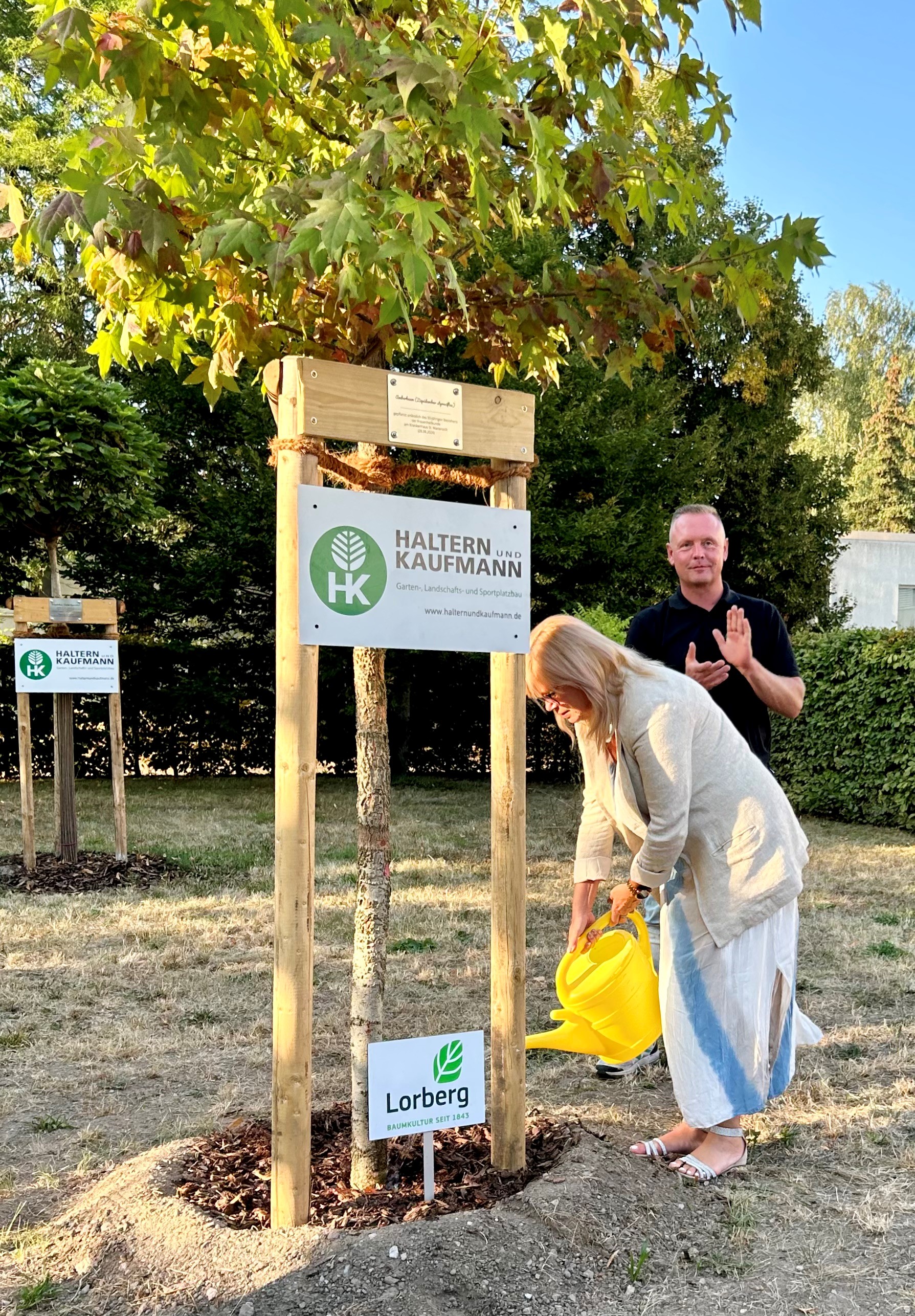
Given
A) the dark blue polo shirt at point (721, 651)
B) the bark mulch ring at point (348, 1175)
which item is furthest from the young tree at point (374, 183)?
the dark blue polo shirt at point (721, 651)

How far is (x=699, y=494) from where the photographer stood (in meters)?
15.6

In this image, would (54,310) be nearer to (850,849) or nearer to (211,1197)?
(850,849)

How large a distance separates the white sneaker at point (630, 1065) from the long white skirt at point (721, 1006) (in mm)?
920

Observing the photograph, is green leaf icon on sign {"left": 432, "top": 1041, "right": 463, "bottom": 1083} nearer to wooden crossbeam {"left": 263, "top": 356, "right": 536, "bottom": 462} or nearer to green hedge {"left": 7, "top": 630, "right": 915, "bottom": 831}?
wooden crossbeam {"left": 263, "top": 356, "right": 536, "bottom": 462}

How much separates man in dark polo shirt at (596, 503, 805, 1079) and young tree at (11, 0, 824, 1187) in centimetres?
71

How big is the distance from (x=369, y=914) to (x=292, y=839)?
1.57 ft

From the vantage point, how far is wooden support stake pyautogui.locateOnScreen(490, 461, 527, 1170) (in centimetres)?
284

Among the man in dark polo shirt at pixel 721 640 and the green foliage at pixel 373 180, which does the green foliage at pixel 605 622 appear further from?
the green foliage at pixel 373 180

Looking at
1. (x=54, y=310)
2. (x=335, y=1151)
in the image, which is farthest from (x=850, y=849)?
(x=54, y=310)

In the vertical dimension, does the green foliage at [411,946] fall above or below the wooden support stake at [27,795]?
below

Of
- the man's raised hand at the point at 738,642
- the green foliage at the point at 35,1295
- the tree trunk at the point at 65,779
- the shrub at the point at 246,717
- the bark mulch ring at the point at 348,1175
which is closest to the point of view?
the green foliage at the point at 35,1295

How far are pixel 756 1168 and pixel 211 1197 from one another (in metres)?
1.57

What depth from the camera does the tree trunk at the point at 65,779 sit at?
762cm

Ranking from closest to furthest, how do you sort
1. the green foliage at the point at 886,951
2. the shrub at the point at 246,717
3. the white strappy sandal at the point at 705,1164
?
the white strappy sandal at the point at 705,1164 → the green foliage at the point at 886,951 → the shrub at the point at 246,717
